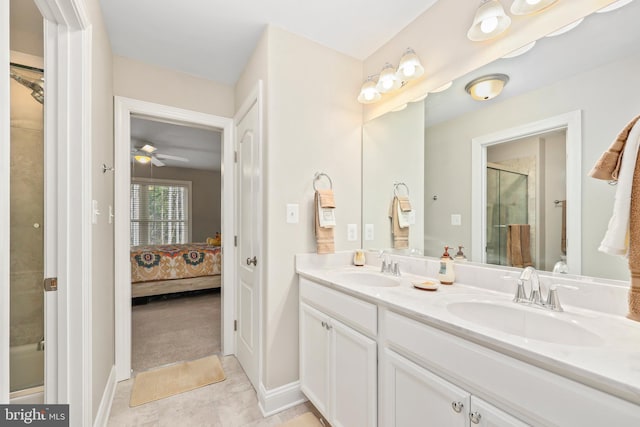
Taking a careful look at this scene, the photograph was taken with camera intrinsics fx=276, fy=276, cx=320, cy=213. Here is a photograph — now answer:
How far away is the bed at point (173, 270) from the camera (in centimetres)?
377

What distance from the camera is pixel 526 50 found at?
1269 millimetres

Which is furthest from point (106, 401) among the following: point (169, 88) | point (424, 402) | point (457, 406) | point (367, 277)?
point (169, 88)

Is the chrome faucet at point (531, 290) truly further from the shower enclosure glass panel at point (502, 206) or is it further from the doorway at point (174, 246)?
the doorway at point (174, 246)

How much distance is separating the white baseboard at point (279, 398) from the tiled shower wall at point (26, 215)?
133 cm

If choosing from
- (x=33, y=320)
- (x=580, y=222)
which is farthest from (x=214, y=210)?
(x=580, y=222)

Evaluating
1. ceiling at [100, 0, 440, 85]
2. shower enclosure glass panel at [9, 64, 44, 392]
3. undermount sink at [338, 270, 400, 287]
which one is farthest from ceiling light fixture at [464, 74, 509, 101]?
shower enclosure glass panel at [9, 64, 44, 392]

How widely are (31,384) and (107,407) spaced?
0.42 meters

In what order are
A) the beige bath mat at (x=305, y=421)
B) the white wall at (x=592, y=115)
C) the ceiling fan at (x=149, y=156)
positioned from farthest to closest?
1. the ceiling fan at (x=149, y=156)
2. the beige bath mat at (x=305, y=421)
3. the white wall at (x=592, y=115)

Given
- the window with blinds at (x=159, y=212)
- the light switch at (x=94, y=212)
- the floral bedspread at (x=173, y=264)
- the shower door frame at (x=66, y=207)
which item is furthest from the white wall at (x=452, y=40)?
the window with blinds at (x=159, y=212)

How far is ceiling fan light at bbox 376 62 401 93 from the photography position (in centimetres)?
180

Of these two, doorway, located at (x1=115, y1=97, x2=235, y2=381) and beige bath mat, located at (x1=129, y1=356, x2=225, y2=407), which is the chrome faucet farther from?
doorway, located at (x1=115, y1=97, x2=235, y2=381)

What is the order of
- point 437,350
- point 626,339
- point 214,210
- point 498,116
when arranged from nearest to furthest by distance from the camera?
point 626,339, point 437,350, point 498,116, point 214,210

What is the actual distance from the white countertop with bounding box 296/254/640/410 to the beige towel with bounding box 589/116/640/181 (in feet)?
1.39

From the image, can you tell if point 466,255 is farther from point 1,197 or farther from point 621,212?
point 1,197
